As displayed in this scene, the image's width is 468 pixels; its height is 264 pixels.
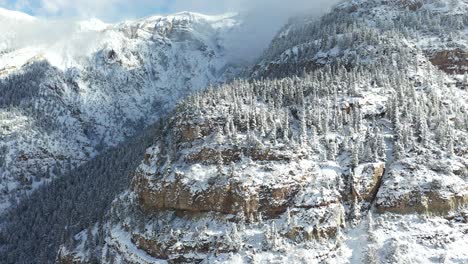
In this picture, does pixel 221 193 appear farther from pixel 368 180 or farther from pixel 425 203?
pixel 425 203

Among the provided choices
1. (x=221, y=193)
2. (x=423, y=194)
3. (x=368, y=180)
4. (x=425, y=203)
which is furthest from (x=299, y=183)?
(x=425, y=203)

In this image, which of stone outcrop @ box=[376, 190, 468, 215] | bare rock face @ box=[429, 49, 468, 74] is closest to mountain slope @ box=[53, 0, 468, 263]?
stone outcrop @ box=[376, 190, 468, 215]

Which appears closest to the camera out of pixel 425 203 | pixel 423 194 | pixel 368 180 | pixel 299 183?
pixel 425 203

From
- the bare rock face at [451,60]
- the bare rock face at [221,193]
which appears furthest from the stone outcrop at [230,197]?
the bare rock face at [451,60]

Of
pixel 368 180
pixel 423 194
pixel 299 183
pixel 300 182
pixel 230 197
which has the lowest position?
pixel 423 194

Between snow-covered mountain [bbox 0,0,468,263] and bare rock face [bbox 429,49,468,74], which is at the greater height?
bare rock face [bbox 429,49,468,74]

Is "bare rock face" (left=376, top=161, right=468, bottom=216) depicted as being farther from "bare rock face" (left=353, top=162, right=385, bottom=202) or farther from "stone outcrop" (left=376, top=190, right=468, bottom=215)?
"bare rock face" (left=353, top=162, right=385, bottom=202)
